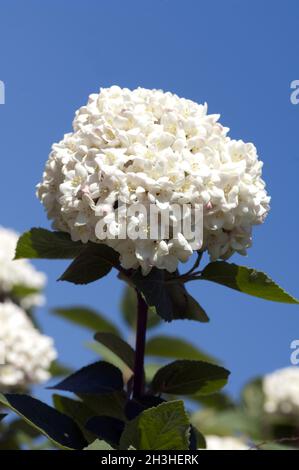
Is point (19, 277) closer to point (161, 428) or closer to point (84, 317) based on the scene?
point (84, 317)

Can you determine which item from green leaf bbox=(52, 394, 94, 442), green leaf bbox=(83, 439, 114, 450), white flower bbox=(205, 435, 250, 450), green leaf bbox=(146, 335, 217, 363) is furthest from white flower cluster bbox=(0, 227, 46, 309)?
green leaf bbox=(83, 439, 114, 450)

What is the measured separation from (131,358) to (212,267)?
375 millimetres

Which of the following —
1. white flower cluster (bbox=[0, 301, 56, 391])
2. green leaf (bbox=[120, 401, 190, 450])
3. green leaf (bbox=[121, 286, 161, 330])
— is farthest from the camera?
white flower cluster (bbox=[0, 301, 56, 391])

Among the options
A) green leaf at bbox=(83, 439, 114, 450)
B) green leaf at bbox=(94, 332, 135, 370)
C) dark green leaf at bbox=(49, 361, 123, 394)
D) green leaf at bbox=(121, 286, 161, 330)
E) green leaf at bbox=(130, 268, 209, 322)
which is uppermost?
green leaf at bbox=(121, 286, 161, 330)

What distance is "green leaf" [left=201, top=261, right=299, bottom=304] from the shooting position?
240 centimetres

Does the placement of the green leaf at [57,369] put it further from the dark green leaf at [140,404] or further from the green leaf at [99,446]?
the green leaf at [99,446]

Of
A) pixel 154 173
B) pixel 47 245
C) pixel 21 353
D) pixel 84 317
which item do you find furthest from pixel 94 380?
pixel 84 317

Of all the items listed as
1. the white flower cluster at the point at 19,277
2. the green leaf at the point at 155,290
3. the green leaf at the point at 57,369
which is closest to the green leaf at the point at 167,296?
the green leaf at the point at 155,290

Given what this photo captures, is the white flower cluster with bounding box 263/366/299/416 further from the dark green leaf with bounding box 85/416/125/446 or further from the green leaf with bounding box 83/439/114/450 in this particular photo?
the green leaf with bounding box 83/439/114/450

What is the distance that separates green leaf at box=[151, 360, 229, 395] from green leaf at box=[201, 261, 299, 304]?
0.24m

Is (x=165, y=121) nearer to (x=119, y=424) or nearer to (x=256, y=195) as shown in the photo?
(x=256, y=195)

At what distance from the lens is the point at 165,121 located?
7.79 feet

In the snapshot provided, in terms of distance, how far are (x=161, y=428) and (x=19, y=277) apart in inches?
153

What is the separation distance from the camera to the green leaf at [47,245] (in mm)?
2494
